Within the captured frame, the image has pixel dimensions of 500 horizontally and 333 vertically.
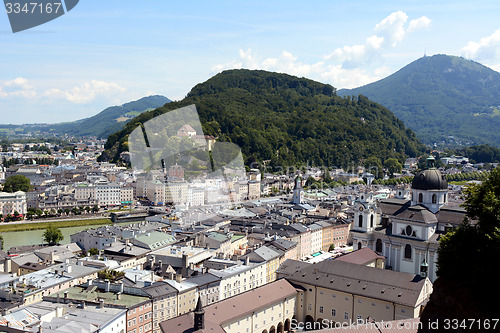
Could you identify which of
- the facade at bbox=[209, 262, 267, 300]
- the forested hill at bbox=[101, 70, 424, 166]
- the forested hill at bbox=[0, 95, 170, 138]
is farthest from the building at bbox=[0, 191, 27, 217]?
the forested hill at bbox=[0, 95, 170, 138]

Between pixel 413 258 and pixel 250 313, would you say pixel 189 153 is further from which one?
pixel 250 313

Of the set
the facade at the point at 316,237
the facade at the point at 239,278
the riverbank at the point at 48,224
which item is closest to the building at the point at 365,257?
the facade at the point at 239,278

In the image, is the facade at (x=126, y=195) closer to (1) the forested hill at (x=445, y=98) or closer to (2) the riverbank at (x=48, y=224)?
(2) the riverbank at (x=48, y=224)

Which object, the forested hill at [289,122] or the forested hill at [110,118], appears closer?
the forested hill at [289,122]

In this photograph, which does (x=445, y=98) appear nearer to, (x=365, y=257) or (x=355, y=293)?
(x=365, y=257)

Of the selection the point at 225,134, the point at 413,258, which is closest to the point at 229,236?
the point at 413,258

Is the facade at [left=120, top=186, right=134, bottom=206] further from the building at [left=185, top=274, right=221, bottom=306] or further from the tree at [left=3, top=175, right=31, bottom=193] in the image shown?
the building at [left=185, top=274, right=221, bottom=306]
